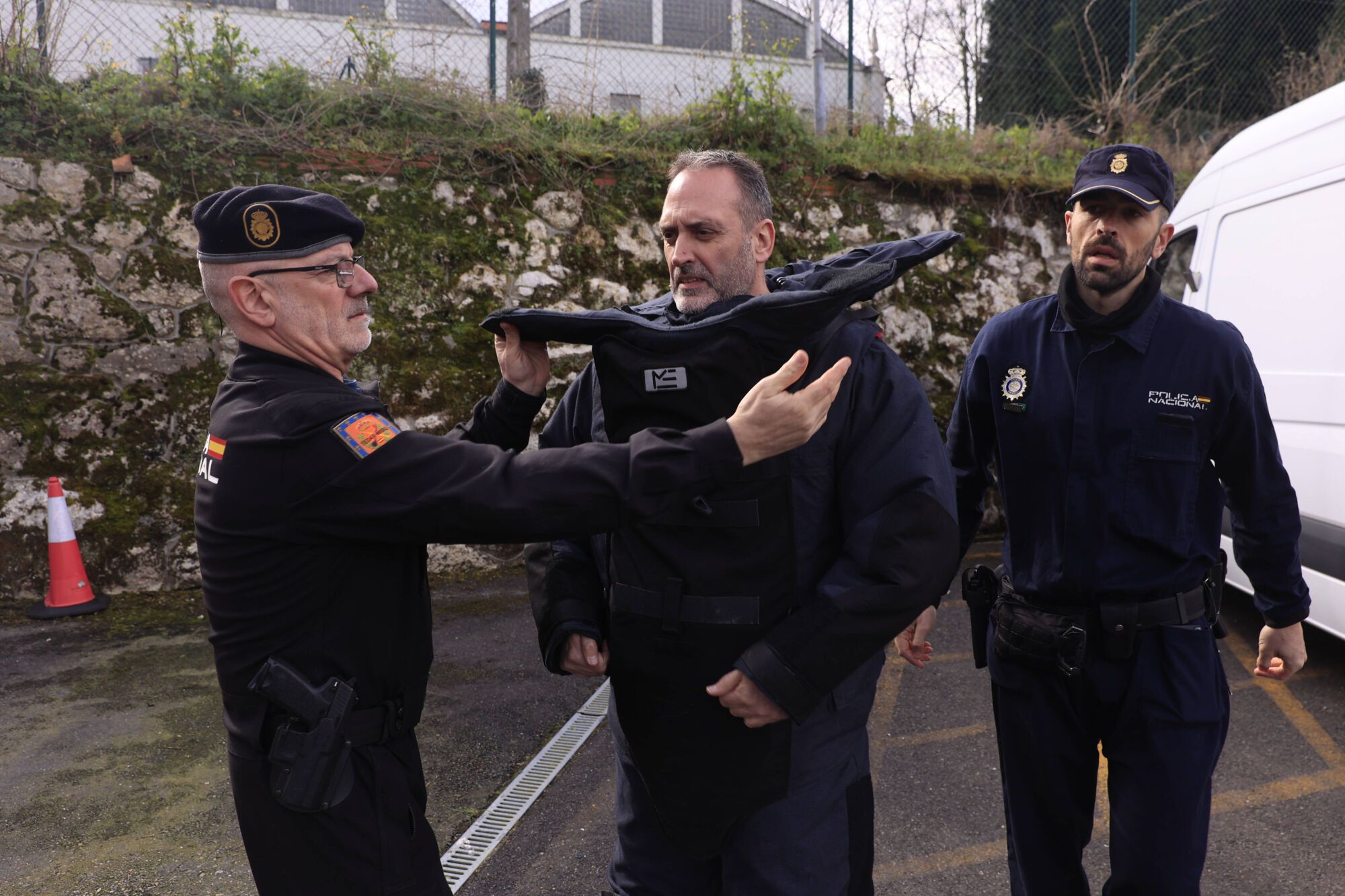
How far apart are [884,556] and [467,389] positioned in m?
4.64

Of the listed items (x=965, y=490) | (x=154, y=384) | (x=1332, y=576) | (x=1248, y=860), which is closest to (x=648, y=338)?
(x=965, y=490)

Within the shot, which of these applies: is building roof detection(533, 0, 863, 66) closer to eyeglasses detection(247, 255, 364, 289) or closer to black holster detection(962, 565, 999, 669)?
black holster detection(962, 565, 999, 669)

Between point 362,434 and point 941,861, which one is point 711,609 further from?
point 941,861

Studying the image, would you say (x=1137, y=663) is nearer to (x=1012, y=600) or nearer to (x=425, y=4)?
(x=1012, y=600)

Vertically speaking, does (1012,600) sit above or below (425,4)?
below

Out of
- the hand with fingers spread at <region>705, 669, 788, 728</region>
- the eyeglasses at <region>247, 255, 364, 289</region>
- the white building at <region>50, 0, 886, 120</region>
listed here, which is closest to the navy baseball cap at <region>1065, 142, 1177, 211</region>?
the hand with fingers spread at <region>705, 669, 788, 728</region>

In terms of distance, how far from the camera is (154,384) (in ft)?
Answer: 18.0

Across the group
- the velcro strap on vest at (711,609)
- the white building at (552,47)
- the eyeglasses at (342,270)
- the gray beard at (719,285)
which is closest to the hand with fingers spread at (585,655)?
the velcro strap on vest at (711,609)

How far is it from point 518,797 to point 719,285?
6.99 ft

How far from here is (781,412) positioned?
1543 mm

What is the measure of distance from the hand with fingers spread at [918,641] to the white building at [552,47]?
5.82 metres

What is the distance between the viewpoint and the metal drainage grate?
2.85 metres

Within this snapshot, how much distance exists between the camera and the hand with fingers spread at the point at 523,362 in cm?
208

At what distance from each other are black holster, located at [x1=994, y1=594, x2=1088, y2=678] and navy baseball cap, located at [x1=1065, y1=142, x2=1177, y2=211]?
1.05 m
